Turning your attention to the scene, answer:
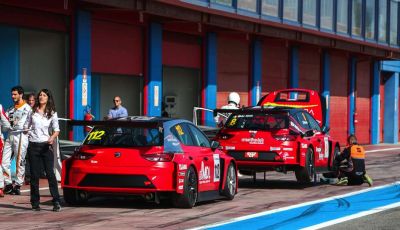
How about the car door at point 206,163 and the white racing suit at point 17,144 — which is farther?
the white racing suit at point 17,144

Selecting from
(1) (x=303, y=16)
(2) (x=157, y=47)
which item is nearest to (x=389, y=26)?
(1) (x=303, y=16)

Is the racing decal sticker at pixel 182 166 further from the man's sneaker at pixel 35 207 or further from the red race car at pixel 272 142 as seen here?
the red race car at pixel 272 142

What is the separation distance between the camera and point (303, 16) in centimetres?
3438

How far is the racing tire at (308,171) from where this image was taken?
17891 millimetres

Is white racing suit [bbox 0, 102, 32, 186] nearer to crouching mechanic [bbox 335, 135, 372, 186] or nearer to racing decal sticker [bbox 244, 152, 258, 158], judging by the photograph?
racing decal sticker [bbox 244, 152, 258, 158]

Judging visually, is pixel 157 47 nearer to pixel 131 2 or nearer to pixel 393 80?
pixel 131 2

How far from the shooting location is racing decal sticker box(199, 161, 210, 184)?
14078 millimetres

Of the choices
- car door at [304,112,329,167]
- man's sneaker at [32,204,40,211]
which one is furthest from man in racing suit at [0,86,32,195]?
car door at [304,112,329,167]

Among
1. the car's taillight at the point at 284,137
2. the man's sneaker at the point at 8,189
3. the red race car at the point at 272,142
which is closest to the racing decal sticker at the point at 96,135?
the man's sneaker at the point at 8,189

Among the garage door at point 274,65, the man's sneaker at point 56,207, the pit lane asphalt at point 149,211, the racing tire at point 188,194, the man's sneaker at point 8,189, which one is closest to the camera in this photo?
the pit lane asphalt at point 149,211

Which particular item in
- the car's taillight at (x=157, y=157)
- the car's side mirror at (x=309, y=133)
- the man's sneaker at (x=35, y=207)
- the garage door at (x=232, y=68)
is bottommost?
the man's sneaker at (x=35, y=207)

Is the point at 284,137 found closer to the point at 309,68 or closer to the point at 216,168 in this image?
the point at 216,168

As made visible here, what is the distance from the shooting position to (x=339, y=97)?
4034 centimetres

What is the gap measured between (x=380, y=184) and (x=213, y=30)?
11424 mm
